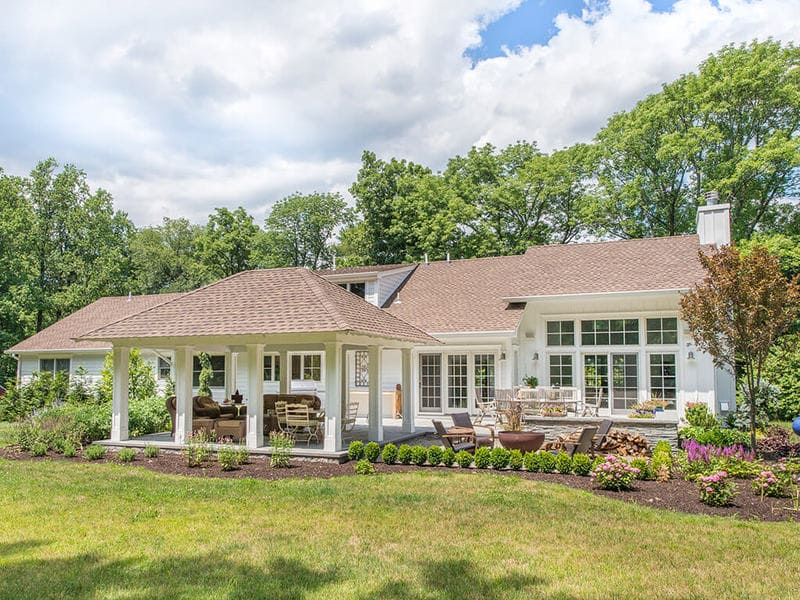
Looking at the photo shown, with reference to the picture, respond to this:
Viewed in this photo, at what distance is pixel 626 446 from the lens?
14.4 meters

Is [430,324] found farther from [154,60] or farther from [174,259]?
[174,259]

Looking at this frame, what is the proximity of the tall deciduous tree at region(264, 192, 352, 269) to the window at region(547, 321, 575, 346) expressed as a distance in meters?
32.1

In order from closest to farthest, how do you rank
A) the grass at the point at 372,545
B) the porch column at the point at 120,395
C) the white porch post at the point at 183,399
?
the grass at the point at 372,545 < the white porch post at the point at 183,399 < the porch column at the point at 120,395

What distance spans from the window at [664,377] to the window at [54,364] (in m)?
24.5

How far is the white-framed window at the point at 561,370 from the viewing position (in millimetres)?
20547

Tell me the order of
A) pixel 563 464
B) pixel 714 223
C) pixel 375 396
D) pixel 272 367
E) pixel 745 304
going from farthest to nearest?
pixel 272 367 < pixel 714 223 < pixel 375 396 < pixel 745 304 < pixel 563 464


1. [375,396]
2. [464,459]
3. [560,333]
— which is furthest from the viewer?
[560,333]

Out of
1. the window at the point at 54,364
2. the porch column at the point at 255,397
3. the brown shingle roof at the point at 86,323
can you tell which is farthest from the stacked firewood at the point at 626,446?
the window at the point at 54,364

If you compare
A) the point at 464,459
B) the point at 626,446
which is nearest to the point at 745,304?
the point at 626,446

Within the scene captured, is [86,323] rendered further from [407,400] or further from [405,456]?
[405,456]

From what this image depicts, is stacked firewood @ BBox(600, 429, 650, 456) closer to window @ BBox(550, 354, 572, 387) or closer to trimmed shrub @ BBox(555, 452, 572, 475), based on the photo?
trimmed shrub @ BBox(555, 452, 572, 475)

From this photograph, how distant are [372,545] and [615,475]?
4774 millimetres

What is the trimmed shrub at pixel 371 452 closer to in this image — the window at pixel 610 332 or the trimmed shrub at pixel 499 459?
the trimmed shrub at pixel 499 459

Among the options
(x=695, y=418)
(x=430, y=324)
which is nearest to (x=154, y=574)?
(x=695, y=418)
